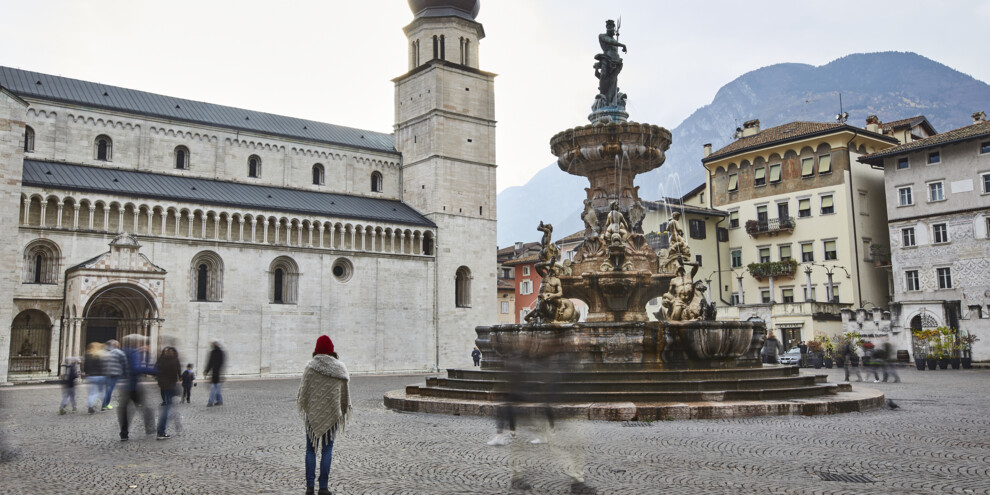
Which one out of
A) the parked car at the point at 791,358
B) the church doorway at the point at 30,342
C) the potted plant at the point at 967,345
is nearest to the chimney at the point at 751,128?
the parked car at the point at 791,358

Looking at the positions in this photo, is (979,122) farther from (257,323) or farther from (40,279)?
(40,279)

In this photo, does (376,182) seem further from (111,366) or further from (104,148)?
(111,366)

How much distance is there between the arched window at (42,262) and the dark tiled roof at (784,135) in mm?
38829

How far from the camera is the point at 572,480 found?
7.77 meters

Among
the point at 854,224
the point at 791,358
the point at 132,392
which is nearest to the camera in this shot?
the point at 132,392

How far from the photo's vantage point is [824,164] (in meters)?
A: 47.7

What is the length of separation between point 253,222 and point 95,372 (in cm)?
2601

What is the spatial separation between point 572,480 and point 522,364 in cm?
150

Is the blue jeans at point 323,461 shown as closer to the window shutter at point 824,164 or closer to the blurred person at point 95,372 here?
the blurred person at point 95,372

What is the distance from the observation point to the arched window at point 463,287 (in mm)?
50562

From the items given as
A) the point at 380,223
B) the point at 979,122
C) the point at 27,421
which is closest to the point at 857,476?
the point at 27,421

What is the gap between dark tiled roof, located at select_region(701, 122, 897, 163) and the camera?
47.1 m

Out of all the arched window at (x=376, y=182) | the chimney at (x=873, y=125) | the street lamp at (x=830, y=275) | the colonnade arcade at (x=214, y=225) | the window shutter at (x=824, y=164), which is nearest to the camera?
the colonnade arcade at (x=214, y=225)

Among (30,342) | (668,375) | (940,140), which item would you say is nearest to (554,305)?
(668,375)
